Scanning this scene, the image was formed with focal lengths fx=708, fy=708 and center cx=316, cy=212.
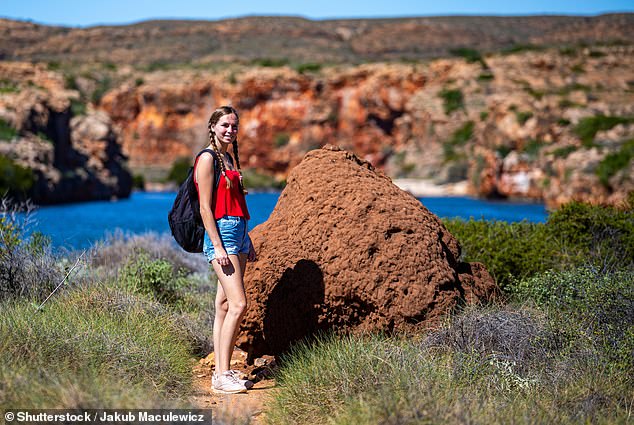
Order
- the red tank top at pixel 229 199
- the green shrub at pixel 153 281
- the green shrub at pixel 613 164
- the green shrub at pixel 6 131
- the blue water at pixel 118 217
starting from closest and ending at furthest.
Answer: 1. the red tank top at pixel 229 199
2. the green shrub at pixel 153 281
3. the blue water at pixel 118 217
4. the green shrub at pixel 613 164
5. the green shrub at pixel 6 131

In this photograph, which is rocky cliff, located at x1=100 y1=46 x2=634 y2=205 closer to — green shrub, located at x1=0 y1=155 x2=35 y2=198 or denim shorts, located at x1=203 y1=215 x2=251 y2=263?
green shrub, located at x1=0 y1=155 x2=35 y2=198

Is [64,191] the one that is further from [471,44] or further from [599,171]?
[471,44]

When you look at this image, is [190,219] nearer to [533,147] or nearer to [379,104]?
[533,147]

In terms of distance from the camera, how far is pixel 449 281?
541 cm

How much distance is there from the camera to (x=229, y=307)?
4.90 metres

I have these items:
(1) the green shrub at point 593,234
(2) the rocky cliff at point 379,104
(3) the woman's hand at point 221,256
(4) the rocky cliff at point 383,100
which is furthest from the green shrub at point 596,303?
(2) the rocky cliff at point 379,104

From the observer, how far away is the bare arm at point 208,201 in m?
4.68

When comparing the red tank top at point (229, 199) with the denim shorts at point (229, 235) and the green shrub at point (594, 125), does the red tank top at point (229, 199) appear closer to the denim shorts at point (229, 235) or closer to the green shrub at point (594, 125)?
the denim shorts at point (229, 235)

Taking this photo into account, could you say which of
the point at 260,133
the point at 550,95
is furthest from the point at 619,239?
the point at 260,133

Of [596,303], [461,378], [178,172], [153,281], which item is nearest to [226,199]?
[461,378]

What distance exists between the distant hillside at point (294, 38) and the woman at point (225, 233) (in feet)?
216

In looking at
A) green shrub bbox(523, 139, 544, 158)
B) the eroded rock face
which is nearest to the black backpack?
the eroded rock face

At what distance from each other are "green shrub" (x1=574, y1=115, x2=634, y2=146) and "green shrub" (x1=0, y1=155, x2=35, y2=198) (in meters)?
25.5

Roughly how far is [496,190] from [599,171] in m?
12.3
